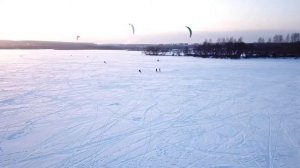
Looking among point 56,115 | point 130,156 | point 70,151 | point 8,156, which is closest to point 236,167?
point 130,156

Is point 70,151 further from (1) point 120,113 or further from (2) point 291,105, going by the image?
(2) point 291,105

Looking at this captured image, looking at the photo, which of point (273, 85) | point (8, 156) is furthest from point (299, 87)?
point (8, 156)

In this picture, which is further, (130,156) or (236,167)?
(130,156)

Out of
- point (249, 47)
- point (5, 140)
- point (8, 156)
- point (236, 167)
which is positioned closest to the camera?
point (236, 167)

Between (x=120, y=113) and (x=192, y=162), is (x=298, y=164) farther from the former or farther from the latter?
(x=120, y=113)

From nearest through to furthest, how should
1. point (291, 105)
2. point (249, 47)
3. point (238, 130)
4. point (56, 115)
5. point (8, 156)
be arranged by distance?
point (8, 156), point (238, 130), point (56, 115), point (291, 105), point (249, 47)

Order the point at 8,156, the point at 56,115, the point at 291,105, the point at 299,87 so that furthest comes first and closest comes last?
1. the point at 299,87
2. the point at 291,105
3. the point at 56,115
4. the point at 8,156

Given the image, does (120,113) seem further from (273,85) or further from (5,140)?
(273,85)

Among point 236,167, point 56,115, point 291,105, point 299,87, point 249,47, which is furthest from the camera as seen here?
point 249,47

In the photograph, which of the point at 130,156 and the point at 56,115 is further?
the point at 56,115
